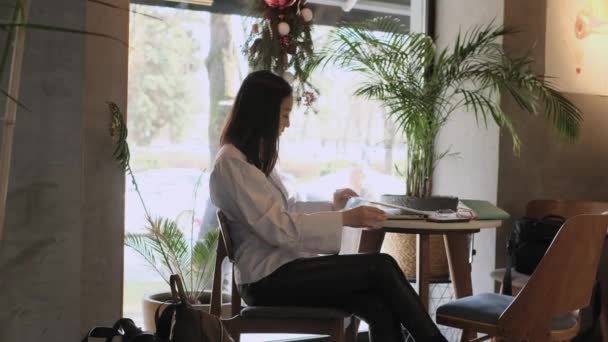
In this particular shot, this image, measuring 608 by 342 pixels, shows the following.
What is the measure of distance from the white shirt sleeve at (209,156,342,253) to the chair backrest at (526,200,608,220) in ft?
5.21

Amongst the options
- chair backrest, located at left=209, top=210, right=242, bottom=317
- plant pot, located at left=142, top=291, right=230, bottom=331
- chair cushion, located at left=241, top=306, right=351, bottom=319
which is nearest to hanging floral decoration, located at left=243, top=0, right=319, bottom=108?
chair backrest, located at left=209, top=210, right=242, bottom=317

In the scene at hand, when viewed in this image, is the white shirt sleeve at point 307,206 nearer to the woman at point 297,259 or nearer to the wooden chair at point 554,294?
the woman at point 297,259

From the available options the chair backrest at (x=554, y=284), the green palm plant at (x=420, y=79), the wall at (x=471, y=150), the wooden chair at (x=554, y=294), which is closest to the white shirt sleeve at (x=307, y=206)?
the green palm plant at (x=420, y=79)

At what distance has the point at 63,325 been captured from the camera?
2102 millimetres

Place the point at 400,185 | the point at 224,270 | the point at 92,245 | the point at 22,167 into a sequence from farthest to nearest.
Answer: the point at 400,185 < the point at 224,270 < the point at 92,245 < the point at 22,167

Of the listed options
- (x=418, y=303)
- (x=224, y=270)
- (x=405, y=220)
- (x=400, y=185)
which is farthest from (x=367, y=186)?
(x=418, y=303)

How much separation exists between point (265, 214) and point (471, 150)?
187 centimetres

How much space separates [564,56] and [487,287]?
1.32 m

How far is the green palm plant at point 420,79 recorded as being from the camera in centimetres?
304

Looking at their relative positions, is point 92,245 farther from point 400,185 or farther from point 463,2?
point 463,2

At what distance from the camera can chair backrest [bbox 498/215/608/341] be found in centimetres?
212

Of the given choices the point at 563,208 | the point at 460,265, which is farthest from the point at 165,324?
the point at 563,208

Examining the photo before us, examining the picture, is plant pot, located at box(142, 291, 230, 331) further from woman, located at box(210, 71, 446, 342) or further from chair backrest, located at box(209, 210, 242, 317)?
woman, located at box(210, 71, 446, 342)

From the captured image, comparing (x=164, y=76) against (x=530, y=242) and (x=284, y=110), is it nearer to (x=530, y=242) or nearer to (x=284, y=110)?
(x=284, y=110)
